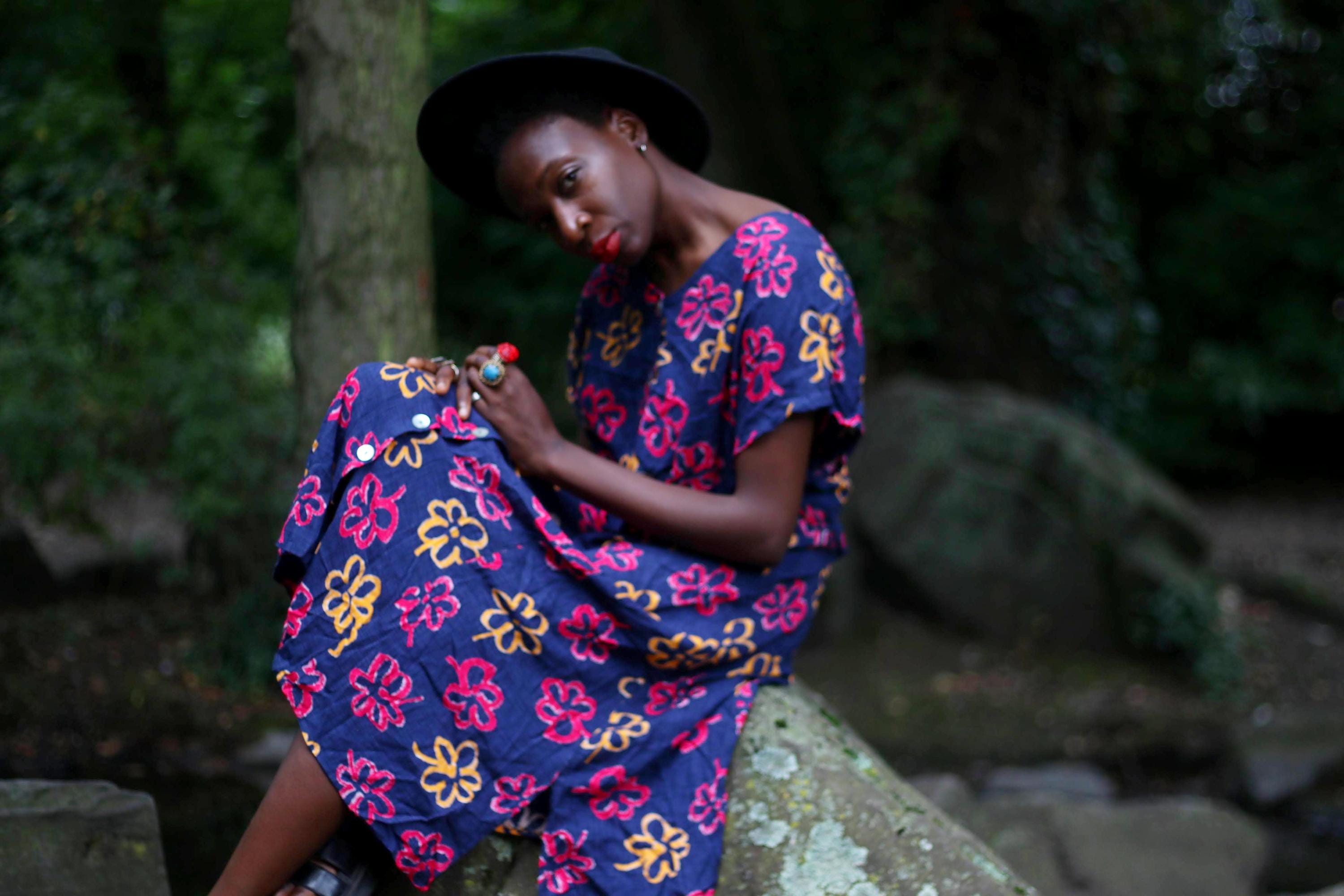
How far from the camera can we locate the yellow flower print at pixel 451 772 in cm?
177

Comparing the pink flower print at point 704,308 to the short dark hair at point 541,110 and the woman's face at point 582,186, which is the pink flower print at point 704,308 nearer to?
the woman's face at point 582,186

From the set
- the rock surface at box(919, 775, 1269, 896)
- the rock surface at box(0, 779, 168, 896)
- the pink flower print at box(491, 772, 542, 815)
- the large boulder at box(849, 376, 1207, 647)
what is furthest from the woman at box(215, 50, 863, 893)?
the large boulder at box(849, 376, 1207, 647)

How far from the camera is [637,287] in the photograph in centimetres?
230

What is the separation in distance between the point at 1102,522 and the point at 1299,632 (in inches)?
55.9

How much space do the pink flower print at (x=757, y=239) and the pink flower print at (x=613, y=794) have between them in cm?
86

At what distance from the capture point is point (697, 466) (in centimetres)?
213

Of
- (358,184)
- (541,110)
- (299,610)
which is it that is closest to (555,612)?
(299,610)

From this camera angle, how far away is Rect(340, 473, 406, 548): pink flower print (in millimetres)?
1797

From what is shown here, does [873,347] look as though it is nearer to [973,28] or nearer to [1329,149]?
[973,28]

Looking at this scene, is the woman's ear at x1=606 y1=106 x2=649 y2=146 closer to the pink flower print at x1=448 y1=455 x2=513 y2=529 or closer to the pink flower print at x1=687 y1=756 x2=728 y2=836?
the pink flower print at x1=448 y1=455 x2=513 y2=529

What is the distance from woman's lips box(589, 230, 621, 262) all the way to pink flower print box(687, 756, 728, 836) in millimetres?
859

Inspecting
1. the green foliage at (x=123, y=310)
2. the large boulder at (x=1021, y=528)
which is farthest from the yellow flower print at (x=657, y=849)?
the large boulder at (x=1021, y=528)

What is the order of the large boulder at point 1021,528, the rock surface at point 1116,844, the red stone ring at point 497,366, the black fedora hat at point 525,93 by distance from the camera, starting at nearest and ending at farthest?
the red stone ring at point 497,366 < the black fedora hat at point 525,93 < the rock surface at point 1116,844 < the large boulder at point 1021,528

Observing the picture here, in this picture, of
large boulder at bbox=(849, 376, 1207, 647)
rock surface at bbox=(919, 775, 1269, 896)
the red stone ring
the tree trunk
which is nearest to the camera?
the red stone ring
